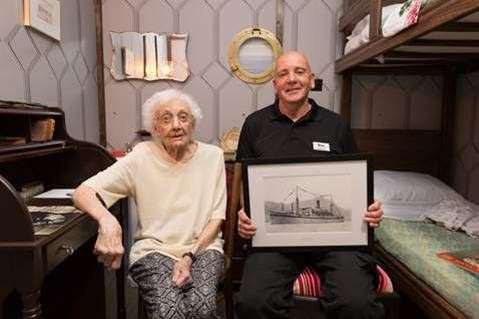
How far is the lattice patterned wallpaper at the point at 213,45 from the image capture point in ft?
8.02

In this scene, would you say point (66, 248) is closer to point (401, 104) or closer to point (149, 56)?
point (149, 56)

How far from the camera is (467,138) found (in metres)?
2.40

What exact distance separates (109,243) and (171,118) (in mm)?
515

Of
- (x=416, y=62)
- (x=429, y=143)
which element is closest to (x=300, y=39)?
(x=416, y=62)

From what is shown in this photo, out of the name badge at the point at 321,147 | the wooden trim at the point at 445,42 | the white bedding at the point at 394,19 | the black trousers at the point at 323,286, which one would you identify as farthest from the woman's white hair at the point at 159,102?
the wooden trim at the point at 445,42

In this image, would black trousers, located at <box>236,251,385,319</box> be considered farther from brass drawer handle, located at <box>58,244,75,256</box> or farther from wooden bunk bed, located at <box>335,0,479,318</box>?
brass drawer handle, located at <box>58,244,75,256</box>

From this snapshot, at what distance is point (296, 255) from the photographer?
1.43m

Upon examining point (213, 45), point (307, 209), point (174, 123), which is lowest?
point (307, 209)

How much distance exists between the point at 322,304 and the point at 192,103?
880 millimetres

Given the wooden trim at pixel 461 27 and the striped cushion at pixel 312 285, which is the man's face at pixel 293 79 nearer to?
Result: the wooden trim at pixel 461 27

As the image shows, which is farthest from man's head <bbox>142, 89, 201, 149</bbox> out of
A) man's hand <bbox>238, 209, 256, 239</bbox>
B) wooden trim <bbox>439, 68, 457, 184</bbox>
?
wooden trim <bbox>439, 68, 457, 184</bbox>

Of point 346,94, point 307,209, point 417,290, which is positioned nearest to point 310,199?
point 307,209

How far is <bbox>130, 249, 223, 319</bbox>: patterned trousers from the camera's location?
1.22 m

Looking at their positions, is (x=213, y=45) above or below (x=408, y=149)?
above
